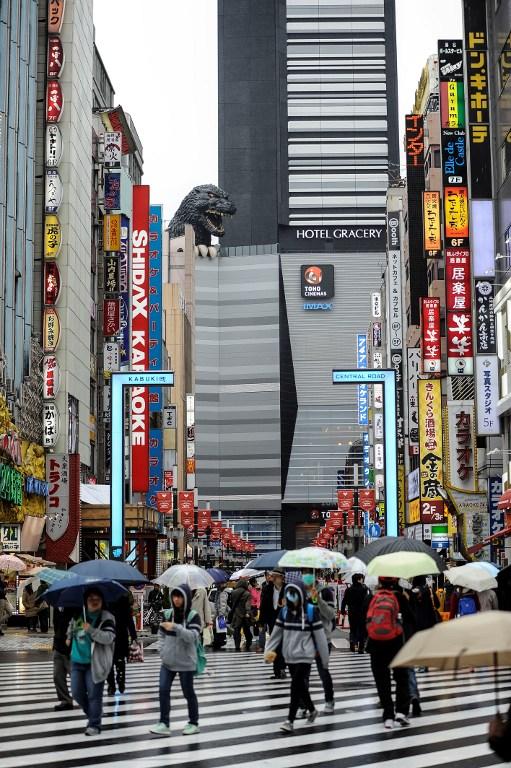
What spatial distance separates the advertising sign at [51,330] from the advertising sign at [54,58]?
351 inches

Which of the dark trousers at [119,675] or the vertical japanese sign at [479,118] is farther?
the vertical japanese sign at [479,118]

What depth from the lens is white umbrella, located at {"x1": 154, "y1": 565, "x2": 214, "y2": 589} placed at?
48.9ft

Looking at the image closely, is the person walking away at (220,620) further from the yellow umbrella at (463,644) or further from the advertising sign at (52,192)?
the yellow umbrella at (463,644)

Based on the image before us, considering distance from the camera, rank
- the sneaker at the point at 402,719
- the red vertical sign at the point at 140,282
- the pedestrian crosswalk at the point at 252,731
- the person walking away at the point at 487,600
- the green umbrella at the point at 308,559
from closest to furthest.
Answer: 1. the pedestrian crosswalk at the point at 252,731
2. the sneaker at the point at 402,719
3. the green umbrella at the point at 308,559
4. the person walking away at the point at 487,600
5. the red vertical sign at the point at 140,282

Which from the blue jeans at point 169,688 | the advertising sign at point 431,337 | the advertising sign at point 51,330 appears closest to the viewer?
the blue jeans at point 169,688

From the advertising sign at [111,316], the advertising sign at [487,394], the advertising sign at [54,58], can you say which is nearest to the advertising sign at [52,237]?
the advertising sign at [54,58]

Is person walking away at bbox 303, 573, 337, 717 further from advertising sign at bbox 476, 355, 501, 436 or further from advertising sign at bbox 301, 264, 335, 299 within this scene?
advertising sign at bbox 301, 264, 335, 299

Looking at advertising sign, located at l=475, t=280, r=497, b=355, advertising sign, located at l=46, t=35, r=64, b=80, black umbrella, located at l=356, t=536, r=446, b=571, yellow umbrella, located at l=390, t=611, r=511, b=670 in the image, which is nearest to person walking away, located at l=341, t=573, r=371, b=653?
black umbrella, located at l=356, t=536, r=446, b=571

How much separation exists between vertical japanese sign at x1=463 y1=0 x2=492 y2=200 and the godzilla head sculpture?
127257 mm

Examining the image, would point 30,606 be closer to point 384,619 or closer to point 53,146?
point 384,619

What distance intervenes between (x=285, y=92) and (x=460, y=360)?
160 metres

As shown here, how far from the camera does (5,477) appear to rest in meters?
36.8

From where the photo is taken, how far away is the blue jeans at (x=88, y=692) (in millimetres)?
13445

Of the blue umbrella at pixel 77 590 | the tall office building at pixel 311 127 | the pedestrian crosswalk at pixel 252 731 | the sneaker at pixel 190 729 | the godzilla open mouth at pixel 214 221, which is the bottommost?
the pedestrian crosswalk at pixel 252 731
